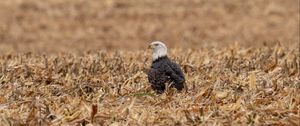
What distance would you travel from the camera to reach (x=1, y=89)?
8.82m

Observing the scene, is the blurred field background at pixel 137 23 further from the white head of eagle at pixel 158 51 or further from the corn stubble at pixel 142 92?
the white head of eagle at pixel 158 51

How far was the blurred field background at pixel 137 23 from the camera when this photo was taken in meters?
25.3

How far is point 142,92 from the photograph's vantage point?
888 centimetres

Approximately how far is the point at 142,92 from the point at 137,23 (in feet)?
58.5

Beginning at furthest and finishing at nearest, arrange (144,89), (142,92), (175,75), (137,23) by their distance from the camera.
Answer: (137,23)
(144,89)
(142,92)
(175,75)

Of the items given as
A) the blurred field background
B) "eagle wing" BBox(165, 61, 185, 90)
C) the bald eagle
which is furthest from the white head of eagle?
the blurred field background

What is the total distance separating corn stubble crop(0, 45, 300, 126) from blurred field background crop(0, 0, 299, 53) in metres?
12.8

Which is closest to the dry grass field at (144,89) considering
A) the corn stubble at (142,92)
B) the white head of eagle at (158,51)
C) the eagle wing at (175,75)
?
the corn stubble at (142,92)

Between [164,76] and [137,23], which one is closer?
[164,76]

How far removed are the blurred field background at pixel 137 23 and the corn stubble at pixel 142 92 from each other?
12.8 meters

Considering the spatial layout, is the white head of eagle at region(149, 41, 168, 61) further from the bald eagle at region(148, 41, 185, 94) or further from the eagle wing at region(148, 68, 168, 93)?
the eagle wing at region(148, 68, 168, 93)

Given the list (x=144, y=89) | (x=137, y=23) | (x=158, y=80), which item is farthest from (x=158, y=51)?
(x=137, y=23)

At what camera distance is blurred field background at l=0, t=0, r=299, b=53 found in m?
25.3

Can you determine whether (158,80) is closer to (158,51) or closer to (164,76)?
(164,76)
